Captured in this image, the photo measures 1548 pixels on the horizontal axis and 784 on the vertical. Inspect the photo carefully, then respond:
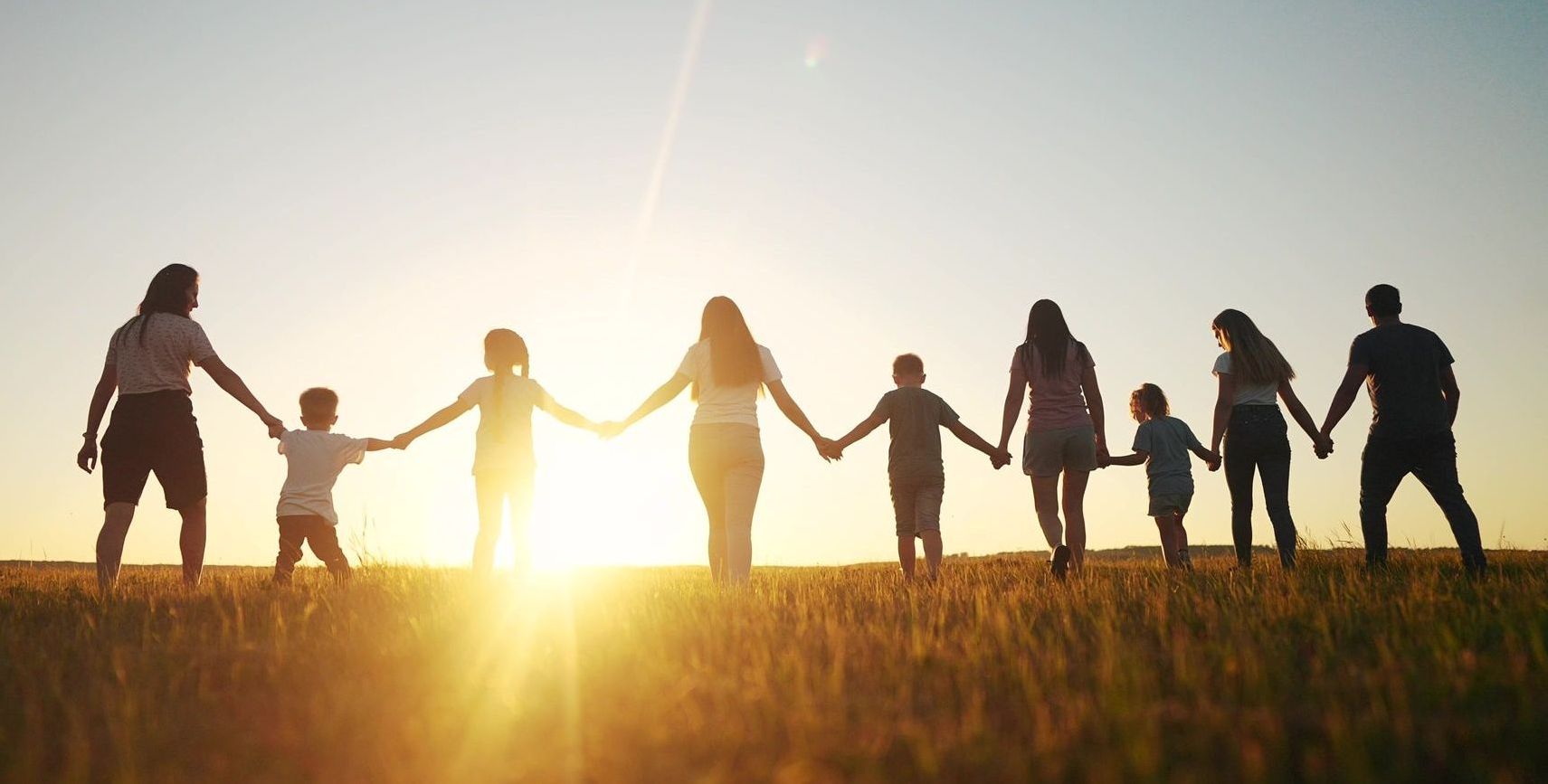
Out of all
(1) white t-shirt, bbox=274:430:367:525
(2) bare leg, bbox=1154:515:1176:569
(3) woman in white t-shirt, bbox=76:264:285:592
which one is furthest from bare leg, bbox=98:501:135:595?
(2) bare leg, bbox=1154:515:1176:569

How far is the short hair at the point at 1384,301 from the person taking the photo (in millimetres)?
8367

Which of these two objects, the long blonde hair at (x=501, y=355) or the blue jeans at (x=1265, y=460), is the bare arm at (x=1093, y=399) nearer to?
the blue jeans at (x=1265, y=460)

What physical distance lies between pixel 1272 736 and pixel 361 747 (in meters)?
2.57

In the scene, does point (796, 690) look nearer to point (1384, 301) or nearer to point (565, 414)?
point (565, 414)

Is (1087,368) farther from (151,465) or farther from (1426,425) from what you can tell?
(151,465)

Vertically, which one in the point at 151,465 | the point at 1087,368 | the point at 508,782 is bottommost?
the point at 508,782

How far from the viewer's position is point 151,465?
24.4ft

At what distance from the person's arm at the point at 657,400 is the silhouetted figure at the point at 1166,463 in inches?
184

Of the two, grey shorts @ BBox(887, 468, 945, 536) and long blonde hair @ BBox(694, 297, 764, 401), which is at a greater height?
long blonde hair @ BBox(694, 297, 764, 401)

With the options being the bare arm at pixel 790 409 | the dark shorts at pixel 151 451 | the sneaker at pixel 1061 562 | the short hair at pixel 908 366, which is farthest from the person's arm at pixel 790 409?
the dark shorts at pixel 151 451

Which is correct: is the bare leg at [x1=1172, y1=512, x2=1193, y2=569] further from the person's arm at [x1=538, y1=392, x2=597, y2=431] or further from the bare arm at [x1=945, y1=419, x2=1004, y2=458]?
the person's arm at [x1=538, y1=392, x2=597, y2=431]

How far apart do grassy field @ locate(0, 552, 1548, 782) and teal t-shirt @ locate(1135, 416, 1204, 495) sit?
459 centimetres

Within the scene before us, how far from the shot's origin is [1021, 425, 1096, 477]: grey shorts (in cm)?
884

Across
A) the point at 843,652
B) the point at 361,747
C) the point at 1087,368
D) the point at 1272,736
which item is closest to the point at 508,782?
the point at 361,747
